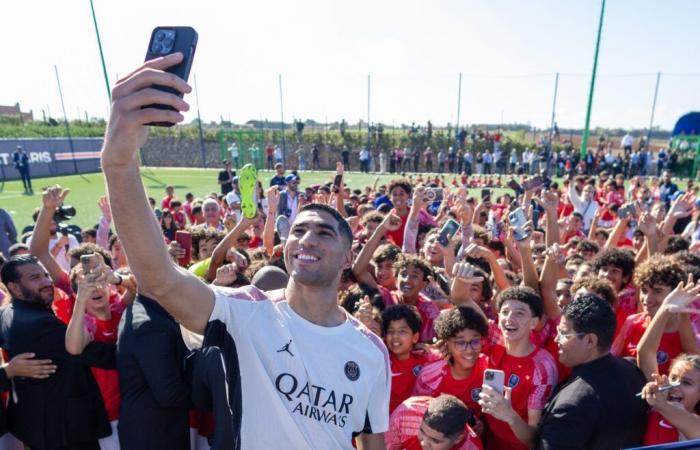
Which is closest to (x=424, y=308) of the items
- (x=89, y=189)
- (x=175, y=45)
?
(x=175, y=45)

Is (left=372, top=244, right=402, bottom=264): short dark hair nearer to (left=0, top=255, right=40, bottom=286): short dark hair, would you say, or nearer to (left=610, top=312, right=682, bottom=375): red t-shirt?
(left=610, top=312, right=682, bottom=375): red t-shirt

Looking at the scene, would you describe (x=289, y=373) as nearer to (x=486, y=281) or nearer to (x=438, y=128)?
(x=486, y=281)

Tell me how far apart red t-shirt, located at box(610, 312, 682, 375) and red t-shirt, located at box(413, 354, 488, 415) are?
1.02 metres

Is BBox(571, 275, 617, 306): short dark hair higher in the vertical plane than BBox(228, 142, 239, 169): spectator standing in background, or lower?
higher

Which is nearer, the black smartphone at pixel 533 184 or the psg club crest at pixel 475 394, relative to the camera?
the psg club crest at pixel 475 394

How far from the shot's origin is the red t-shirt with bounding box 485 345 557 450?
9.20ft

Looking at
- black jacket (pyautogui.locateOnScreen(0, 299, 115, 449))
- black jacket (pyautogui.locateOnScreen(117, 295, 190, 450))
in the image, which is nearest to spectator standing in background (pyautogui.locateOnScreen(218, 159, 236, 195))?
black jacket (pyautogui.locateOnScreen(0, 299, 115, 449))

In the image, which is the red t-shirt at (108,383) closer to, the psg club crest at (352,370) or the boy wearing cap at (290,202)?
the psg club crest at (352,370)

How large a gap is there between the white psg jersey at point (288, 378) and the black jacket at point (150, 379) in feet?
3.59

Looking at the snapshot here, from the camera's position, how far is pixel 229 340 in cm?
176

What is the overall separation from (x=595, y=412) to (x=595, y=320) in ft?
1.58

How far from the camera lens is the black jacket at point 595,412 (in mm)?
2307

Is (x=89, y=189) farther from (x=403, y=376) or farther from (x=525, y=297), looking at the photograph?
(x=525, y=297)

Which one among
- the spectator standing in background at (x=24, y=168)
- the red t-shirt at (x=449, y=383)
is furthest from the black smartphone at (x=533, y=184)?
the spectator standing in background at (x=24, y=168)
